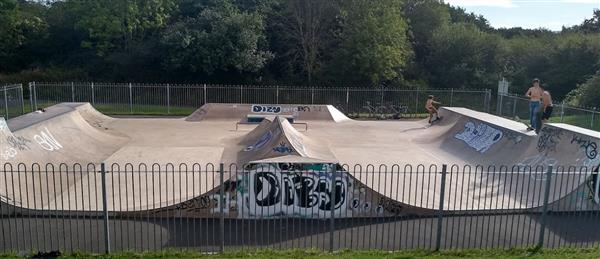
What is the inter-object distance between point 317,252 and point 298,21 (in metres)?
31.7

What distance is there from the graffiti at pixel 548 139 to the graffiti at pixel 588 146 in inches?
29.8

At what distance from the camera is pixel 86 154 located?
1645 centimetres

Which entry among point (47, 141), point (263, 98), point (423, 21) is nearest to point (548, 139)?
point (47, 141)

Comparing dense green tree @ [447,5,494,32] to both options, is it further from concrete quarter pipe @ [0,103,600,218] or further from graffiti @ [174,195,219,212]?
graffiti @ [174,195,219,212]

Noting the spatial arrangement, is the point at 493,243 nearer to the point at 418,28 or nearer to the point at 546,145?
the point at 546,145

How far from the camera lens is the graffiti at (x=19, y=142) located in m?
13.3

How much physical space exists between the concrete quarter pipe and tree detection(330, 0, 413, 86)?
29.8 feet

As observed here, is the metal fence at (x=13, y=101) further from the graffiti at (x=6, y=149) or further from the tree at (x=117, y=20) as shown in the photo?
the tree at (x=117, y=20)

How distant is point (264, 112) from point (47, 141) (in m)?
13.0

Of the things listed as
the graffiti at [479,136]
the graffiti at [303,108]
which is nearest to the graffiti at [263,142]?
the graffiti at [479,136]

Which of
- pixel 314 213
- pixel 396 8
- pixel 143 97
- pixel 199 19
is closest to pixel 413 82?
pixel 396 8

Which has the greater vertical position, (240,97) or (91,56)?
(91,56)

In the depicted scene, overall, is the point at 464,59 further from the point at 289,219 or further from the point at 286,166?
the point at 289,219

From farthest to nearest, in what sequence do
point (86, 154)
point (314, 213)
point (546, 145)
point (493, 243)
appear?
point (86, 154), point (546, 145), point (314, 213), point (493, 243)
